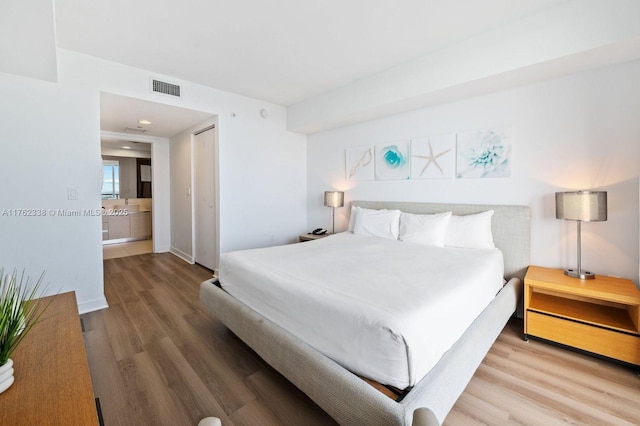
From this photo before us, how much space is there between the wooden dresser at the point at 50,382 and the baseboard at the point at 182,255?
336 cm

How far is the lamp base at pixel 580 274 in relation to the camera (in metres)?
2.28

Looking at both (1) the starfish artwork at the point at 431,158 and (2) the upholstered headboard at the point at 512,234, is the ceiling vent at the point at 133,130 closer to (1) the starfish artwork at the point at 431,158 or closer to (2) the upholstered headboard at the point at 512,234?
(1) the starfish artwork at the point at 431,158

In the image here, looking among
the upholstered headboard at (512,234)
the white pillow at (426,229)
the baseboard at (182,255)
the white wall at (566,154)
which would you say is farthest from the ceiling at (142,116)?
the upholstered headboard at (512,234)

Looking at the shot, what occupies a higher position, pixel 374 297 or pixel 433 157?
pixel 433 157

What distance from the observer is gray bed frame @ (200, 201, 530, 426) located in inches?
46.8

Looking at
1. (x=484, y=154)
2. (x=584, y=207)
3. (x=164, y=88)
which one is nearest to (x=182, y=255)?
(x=164, y=88)

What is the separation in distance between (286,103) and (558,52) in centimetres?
328

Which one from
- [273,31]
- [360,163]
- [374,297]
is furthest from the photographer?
[360,163]

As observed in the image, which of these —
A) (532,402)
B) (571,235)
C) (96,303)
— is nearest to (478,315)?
(532,402)

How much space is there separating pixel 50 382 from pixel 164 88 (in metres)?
3.21

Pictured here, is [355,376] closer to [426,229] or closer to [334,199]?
[426,229]

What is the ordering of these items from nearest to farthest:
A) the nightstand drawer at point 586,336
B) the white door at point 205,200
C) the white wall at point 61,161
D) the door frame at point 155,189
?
the nightstand drawer at point 586,336 → the white wall at point 61,161 → the white door at point 205,200 → the door frame at point 155,189

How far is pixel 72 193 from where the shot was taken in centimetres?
279

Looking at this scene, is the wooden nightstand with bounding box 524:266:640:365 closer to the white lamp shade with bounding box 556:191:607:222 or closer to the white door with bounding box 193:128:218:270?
the white lamp shade with bounding box 556:191:607:222
